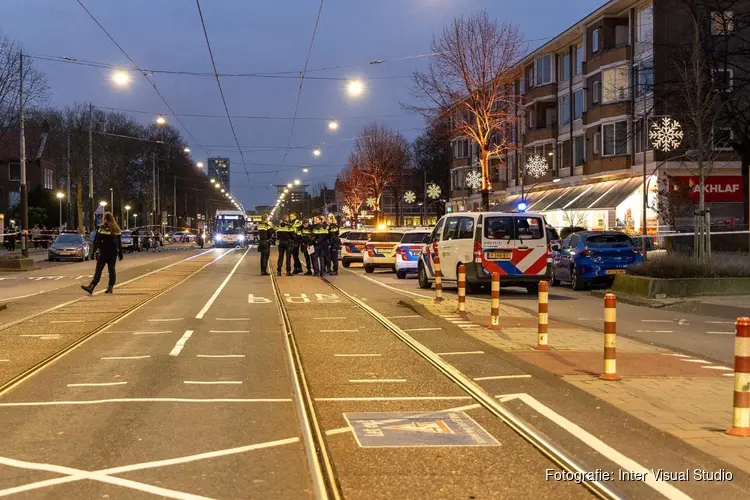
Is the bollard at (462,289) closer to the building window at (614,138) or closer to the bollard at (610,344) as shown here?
the bollard at (610,344)

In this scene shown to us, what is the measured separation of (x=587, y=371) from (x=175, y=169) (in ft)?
333

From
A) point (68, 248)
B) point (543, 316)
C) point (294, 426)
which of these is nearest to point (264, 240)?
point (68, 248)

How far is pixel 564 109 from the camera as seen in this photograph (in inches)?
2163

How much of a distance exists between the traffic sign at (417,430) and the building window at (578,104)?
4650 centimetres

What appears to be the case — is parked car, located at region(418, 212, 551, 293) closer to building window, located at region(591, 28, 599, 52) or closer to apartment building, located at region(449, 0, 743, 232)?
apartment building, located at region(449, 0, 743, 232)

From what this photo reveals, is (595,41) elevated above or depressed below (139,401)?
above

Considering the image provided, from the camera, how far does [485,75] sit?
4241 centimetres

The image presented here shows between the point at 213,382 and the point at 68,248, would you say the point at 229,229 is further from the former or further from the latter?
the point at 213,382

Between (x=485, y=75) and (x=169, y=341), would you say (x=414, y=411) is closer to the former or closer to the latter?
(x=169, y=341)

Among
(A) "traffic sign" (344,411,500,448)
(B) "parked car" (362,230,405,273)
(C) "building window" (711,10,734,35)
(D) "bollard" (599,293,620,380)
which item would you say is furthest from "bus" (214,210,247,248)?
(A) "traffic sign" (344,411,500,448)

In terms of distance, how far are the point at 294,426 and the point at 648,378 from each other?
13.9 feet

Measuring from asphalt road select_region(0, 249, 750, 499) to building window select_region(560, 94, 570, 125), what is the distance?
43646 mm

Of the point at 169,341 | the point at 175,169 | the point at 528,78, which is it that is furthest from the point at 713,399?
the point at 175,169

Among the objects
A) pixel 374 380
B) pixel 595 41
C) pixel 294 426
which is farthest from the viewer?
pixel 595 41
